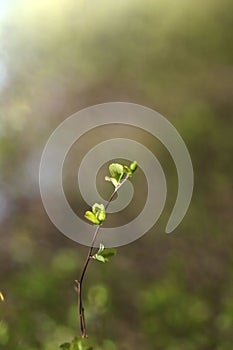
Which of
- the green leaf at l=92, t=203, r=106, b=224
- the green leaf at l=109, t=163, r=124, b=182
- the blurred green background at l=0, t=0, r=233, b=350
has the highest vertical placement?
the blurred green background at l=0, t=0, r=233, b=350

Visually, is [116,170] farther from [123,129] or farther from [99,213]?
[123,129]

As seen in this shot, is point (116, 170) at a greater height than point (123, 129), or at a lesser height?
lesser

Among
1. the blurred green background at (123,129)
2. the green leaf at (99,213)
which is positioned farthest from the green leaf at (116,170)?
the blurred green background at (123,129)

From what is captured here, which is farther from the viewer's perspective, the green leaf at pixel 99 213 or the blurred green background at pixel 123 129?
the blurred green background at pixel 123 129

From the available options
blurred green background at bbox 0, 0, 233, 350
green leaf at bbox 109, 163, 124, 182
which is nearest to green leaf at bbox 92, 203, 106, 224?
green leaf at bbox 109, 163, 124, 182

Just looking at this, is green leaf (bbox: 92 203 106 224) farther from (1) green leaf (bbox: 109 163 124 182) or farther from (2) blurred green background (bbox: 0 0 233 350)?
(2) blurred green background (bbox: 0 0 233 350)

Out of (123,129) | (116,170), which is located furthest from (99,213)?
(123,129)

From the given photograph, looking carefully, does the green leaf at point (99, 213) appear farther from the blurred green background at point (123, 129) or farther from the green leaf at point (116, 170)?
the blurred green background at point (123, 129)

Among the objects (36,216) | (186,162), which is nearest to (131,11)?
(186,162)

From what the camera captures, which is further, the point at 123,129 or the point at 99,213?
the point at 123,129
